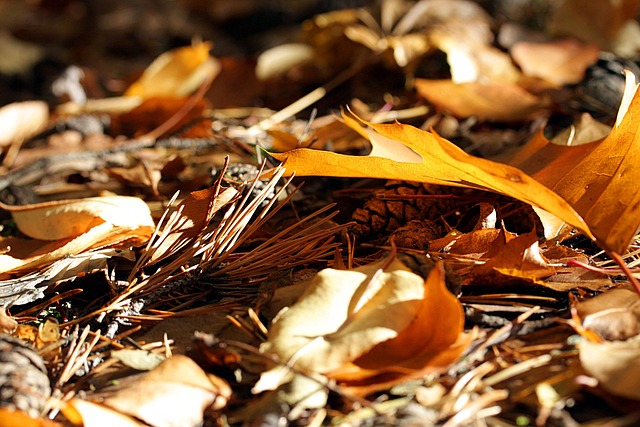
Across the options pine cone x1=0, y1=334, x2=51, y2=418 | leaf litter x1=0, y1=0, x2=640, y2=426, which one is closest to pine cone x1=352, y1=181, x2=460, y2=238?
leaf litter x1=0, y1=0, x2=640, y2=426

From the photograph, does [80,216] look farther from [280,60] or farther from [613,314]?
[280,60]

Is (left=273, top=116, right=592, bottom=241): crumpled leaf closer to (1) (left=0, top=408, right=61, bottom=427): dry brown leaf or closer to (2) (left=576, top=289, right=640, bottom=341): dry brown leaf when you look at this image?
(2) (left=576, top=289, right=640, bottom=341): dry brown leaf

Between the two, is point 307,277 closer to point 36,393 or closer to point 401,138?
point 401,138

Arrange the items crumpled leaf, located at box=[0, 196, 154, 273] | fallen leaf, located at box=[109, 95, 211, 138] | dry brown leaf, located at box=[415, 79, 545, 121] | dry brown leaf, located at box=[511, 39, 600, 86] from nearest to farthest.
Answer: crumpled leaf, located at box=[0, 196, 154, 273], dry brown leaf, located at box=[415, 79, 545, 121], fallen leaf, located at box=[109, 95, 211, 138], dry brown leaf, located at box=[511, 39, 600, 86]

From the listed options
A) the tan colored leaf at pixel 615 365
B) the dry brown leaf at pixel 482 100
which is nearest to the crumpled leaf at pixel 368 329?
the tan colored leaf at pixel 615 365

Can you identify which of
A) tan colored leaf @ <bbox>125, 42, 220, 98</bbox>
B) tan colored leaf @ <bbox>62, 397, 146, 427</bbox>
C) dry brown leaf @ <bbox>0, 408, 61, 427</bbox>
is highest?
dry brown leaf @ <bbox>0, 408, 61, 427</bbox>

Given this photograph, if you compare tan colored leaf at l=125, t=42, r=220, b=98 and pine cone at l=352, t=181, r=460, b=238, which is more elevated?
pine cone at l=352, t=181, r=460, b=238
